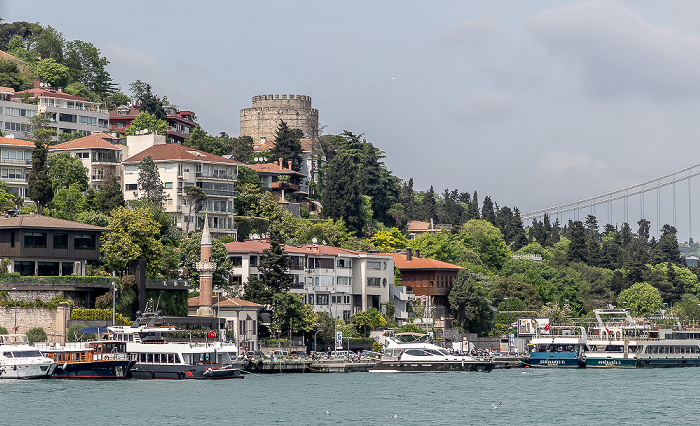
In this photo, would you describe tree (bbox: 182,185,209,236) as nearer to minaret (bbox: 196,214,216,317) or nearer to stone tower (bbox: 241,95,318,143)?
minaret (bbox: 196,214,216,317)

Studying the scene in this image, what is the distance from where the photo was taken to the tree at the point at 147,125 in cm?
14238

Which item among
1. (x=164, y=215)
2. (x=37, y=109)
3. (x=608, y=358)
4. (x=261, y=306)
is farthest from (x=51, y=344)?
(x=37, y=109)

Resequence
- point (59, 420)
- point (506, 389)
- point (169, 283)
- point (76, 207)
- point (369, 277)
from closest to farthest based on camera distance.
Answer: point (59, 420) < point (506, 389) < point (169, 283) < point (76, 207) < point (369, 277)

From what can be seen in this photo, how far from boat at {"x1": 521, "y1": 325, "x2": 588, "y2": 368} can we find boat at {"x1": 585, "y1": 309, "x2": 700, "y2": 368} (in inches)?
47.9

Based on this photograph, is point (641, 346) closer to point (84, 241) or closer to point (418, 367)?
point (418, 367)

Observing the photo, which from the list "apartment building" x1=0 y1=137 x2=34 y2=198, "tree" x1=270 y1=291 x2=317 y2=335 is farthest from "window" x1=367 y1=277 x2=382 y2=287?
"apartment building" x1=0 y1=137 x2=34 y2=198

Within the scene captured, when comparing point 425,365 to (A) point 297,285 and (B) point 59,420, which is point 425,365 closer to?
(A) point 297,285

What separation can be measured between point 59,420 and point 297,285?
54.7 meters

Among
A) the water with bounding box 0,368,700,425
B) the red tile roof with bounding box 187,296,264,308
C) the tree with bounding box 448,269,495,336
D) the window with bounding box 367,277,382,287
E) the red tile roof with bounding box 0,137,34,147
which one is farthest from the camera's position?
the tree with bounding box 448,269,495,336

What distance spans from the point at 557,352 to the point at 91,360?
49.4 m

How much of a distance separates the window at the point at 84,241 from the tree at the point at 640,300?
85.6m

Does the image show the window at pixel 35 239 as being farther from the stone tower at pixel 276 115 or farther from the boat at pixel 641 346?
the stone tower at pixel 276 115

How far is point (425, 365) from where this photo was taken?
99312mm

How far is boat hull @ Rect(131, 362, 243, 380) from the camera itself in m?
82.1
